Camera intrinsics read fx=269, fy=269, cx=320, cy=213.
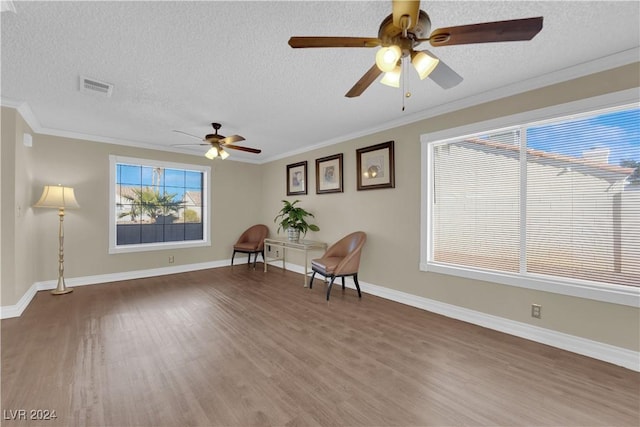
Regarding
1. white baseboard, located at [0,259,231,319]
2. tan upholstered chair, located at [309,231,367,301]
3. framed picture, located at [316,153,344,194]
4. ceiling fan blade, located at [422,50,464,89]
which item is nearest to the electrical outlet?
tan upholstered chair, located at [309,231,367,301]

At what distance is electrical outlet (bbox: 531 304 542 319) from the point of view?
260 centimetres

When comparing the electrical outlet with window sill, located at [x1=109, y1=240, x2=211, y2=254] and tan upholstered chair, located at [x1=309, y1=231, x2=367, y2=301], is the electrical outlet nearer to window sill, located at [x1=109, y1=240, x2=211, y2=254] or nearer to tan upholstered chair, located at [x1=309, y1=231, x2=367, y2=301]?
tan upholstered chair, located at [x1=309, y1=231, x2=367, y2=301]

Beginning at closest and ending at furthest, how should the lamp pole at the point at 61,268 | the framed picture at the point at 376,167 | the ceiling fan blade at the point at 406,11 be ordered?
the ceiling fan blade at the point at 406,11 < the framed picture at the point at 376,167 < the lamp pole at the point at 61,268

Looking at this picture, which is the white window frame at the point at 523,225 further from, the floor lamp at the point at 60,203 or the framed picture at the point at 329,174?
the floor lamp at the point at 60,203

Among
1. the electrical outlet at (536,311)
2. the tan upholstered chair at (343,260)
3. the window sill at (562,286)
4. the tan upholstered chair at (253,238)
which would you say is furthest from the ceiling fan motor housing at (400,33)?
the tan upholstered chair at (253,238)

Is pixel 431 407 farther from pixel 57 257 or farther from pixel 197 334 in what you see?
pixel 57 257

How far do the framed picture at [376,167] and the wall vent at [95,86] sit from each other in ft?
10.5

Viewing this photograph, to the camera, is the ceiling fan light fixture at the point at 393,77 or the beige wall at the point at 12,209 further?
the beige wall at the point at 12,209

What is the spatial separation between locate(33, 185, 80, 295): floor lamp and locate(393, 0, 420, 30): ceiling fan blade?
15.8 ft

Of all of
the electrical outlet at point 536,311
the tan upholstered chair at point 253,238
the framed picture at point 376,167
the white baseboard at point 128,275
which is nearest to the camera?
the electrical outlet at point 536,311

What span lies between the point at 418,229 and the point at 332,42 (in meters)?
2.65

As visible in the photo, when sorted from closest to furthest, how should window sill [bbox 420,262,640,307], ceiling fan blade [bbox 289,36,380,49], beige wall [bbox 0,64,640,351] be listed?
ceiling fan blade [bbox 289,36,380,49] < window sill [bbox 420,262,640,307] < beige wall [bbox 0,64,640,351]

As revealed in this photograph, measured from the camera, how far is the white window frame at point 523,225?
223 cm

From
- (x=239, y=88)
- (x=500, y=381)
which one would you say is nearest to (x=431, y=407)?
(x=500, y=381)
